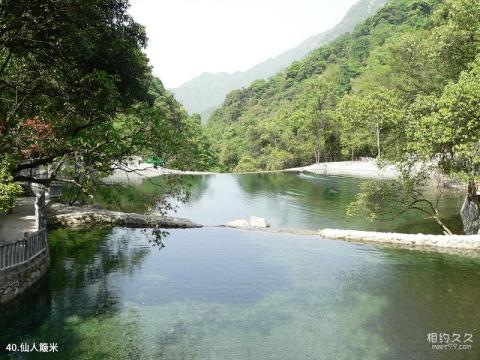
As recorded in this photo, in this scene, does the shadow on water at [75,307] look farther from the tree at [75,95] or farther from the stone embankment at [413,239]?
the stone embankment at [413,239]

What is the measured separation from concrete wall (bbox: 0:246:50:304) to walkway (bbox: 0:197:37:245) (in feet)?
4.98

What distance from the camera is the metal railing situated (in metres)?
13.9

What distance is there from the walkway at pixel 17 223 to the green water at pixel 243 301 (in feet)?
6.49

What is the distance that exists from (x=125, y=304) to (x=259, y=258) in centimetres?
835

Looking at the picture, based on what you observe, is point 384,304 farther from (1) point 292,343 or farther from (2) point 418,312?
(1) point 292,343

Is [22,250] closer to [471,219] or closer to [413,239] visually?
[413,239]

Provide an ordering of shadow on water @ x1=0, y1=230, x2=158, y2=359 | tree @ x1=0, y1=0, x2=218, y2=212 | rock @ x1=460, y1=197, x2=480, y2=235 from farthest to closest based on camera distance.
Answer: rock @ x1=460, y1=197, x2=480, y2=235
shadow on water @ x1=0, y1=230, x2=158, y2=359
tree @ x1=0, y1=0, x2=218, y2=212

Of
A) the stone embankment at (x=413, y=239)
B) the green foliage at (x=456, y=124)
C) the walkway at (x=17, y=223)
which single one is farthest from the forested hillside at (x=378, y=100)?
the walkway at (x=17, y=223)

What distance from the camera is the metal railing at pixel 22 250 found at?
13.9m

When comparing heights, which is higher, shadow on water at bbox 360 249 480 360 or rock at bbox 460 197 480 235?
rock at bbox 460 197 480 235

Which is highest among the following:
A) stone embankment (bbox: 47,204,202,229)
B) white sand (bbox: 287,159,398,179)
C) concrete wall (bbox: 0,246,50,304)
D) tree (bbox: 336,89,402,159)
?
tree (bbox: 336,89,402,159)

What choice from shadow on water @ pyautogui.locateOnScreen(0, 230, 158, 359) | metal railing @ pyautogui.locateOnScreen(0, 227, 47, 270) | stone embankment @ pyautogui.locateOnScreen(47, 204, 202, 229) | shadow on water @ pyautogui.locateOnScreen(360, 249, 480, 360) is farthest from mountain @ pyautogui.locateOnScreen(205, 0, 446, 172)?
metal railing @ pyautogui.locateOnScreen(0, 227, 47, 270)

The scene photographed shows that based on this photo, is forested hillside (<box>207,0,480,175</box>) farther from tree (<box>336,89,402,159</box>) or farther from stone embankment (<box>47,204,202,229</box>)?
stone embankment (<box>47,204,202,229</box>)

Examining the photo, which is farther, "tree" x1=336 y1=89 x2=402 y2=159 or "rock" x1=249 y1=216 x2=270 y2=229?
"tree" x1=336 y1=89 x2=402 y2=159
